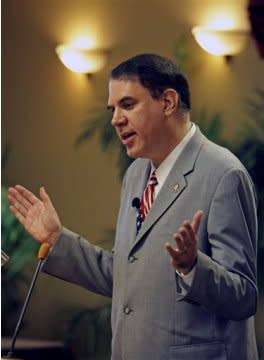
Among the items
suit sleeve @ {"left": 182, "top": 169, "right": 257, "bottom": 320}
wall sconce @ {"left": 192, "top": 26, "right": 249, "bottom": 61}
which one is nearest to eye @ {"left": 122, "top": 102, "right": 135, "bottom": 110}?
suit sleeve @ {"left": 182, "top": 169, "right": 257, "bottom": 320}

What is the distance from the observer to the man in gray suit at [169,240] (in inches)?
104

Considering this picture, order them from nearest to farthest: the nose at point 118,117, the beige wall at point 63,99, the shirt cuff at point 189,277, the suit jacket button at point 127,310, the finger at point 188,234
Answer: the finger at point 188,234 → the shirt cuff at point 189,277 → the suit jacket button at point 127,310 → the nose at point 118,117 → the beige wall at point 63,99

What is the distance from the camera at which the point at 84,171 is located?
5102 millimetres

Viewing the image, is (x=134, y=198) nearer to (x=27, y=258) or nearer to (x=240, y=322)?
(x=240, y=322)

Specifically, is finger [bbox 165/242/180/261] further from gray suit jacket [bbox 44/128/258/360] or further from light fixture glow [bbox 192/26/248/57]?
light fixture glow [bbox 192/26/248/57]

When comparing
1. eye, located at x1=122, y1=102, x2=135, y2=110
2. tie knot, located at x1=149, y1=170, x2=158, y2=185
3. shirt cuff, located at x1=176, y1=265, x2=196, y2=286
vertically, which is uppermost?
eye, located at x1=122, y1=102, x2=135, y2=110

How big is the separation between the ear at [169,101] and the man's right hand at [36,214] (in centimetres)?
40

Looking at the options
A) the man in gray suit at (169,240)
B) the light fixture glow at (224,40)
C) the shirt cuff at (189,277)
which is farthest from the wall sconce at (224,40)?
the shirt cuff at (189,277)

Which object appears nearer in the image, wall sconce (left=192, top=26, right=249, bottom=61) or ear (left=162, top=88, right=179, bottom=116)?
ear (left=162, top=88, right=179, bottom=116)

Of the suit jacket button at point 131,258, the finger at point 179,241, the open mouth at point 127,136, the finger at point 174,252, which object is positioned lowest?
the finger at point 174,252

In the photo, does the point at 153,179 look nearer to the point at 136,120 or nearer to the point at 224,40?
the point at 136,120

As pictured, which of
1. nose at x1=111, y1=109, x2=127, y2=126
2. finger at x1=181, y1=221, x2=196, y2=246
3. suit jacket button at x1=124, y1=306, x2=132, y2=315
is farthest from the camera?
nose at x1=111, y1=109, x2=127, y2=126

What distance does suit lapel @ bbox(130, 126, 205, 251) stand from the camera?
111 inches

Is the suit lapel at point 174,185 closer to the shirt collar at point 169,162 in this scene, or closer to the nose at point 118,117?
the shirt collar at point 169,162
